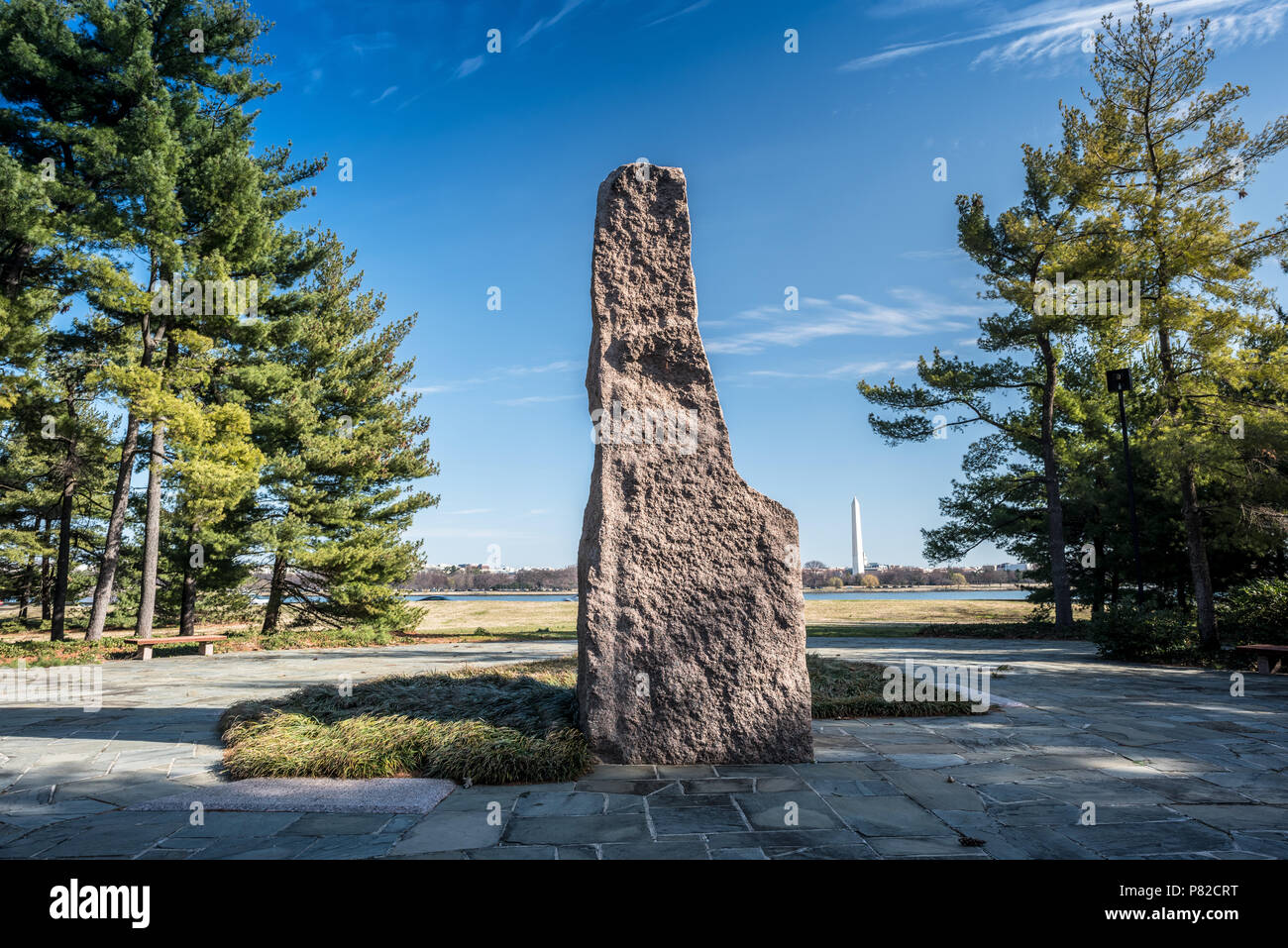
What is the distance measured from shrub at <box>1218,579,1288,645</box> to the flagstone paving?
540 centimetres

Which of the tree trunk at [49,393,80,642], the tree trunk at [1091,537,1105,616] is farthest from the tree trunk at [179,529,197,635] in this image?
the tree trunk at [1091,537,1105,616]

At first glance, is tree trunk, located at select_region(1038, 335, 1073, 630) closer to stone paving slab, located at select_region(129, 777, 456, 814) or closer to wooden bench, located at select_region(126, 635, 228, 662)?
stone paving slab, located at select_region(129, 777, 456, 814)

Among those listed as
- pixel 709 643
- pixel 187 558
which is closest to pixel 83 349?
pixel 187 558

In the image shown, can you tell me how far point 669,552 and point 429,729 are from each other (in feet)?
7.24

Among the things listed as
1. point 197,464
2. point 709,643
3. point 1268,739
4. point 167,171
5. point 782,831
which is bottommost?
point 1268,739

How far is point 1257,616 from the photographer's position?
11484 mm

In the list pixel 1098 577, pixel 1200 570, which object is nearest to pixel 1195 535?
pixel 1200 570

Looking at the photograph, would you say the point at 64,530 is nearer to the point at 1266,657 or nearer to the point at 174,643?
the point at 174,643

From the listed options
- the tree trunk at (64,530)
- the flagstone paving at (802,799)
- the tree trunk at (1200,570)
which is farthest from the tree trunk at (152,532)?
the tree trunk at (1200,570)

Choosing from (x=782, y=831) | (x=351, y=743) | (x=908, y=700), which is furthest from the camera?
(x=908, y=700)

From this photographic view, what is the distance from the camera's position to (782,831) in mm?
3443

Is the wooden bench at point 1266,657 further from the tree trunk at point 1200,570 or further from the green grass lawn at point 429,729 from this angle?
the green grass lawn at point 429,729
